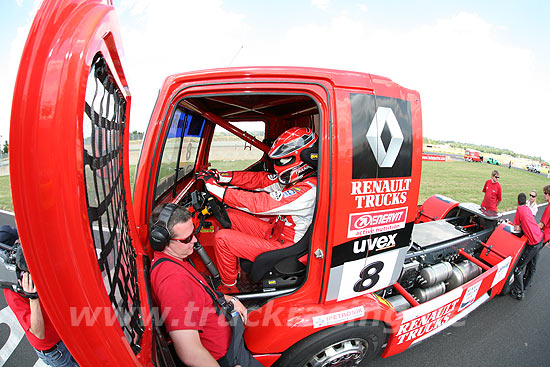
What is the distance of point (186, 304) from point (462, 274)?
2.92m

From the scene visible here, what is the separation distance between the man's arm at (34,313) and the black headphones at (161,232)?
632mm

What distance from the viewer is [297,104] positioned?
3256 millimetres

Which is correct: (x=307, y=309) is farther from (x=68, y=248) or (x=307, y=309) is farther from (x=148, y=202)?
(x=68, y=248)

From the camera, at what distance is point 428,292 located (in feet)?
8.58

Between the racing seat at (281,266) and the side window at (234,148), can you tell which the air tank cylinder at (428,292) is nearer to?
the racing seat at (281,266)

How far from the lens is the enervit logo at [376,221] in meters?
1.67

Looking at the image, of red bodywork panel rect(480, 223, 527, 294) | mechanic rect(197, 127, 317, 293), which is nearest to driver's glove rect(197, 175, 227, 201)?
mechanic rect(197, 127, 317, 293)

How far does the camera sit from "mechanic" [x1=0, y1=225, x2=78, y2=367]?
1353mm

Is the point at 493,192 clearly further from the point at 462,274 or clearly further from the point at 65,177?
the point at 65,177

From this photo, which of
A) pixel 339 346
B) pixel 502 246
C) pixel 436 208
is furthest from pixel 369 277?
pixel 436 208

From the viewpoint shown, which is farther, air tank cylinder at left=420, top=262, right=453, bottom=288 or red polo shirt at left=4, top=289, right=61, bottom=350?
air tank cylinder at left=420, top=262, right=453, bottom=288

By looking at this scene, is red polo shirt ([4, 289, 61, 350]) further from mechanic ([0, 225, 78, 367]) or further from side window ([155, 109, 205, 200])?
side window ([155, 109, 205, 200])

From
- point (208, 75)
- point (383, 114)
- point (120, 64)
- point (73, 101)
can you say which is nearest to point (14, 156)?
point (73, 101)

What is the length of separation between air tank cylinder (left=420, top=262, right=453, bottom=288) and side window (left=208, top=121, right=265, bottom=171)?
2650mm
